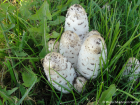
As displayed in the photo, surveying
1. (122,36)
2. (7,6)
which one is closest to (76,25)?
(122,36)

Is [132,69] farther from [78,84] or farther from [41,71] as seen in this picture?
[41,71]

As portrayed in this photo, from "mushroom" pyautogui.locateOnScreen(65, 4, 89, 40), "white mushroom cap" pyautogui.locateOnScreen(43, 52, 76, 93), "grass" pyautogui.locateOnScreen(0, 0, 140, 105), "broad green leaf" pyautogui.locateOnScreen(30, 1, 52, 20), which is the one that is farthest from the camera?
"broad green leaf" pyautogui.locateOnScreen(30, 1, 52, 20)

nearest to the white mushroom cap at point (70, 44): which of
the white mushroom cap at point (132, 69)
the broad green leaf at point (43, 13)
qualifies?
the broad green leaf at point (43, 13)

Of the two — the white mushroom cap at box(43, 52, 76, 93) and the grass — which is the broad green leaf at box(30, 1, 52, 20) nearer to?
the grass

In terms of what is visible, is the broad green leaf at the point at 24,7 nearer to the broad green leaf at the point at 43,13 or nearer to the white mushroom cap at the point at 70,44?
the broad green leaf at the point at 43,13

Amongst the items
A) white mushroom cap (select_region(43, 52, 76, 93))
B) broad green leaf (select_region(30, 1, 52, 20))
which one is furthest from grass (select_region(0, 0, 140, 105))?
white mushroom cap (select_region(43, 52, 76, 93))

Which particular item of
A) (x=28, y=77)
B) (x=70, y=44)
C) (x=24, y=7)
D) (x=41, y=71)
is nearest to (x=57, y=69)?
(x=70, y=44)
